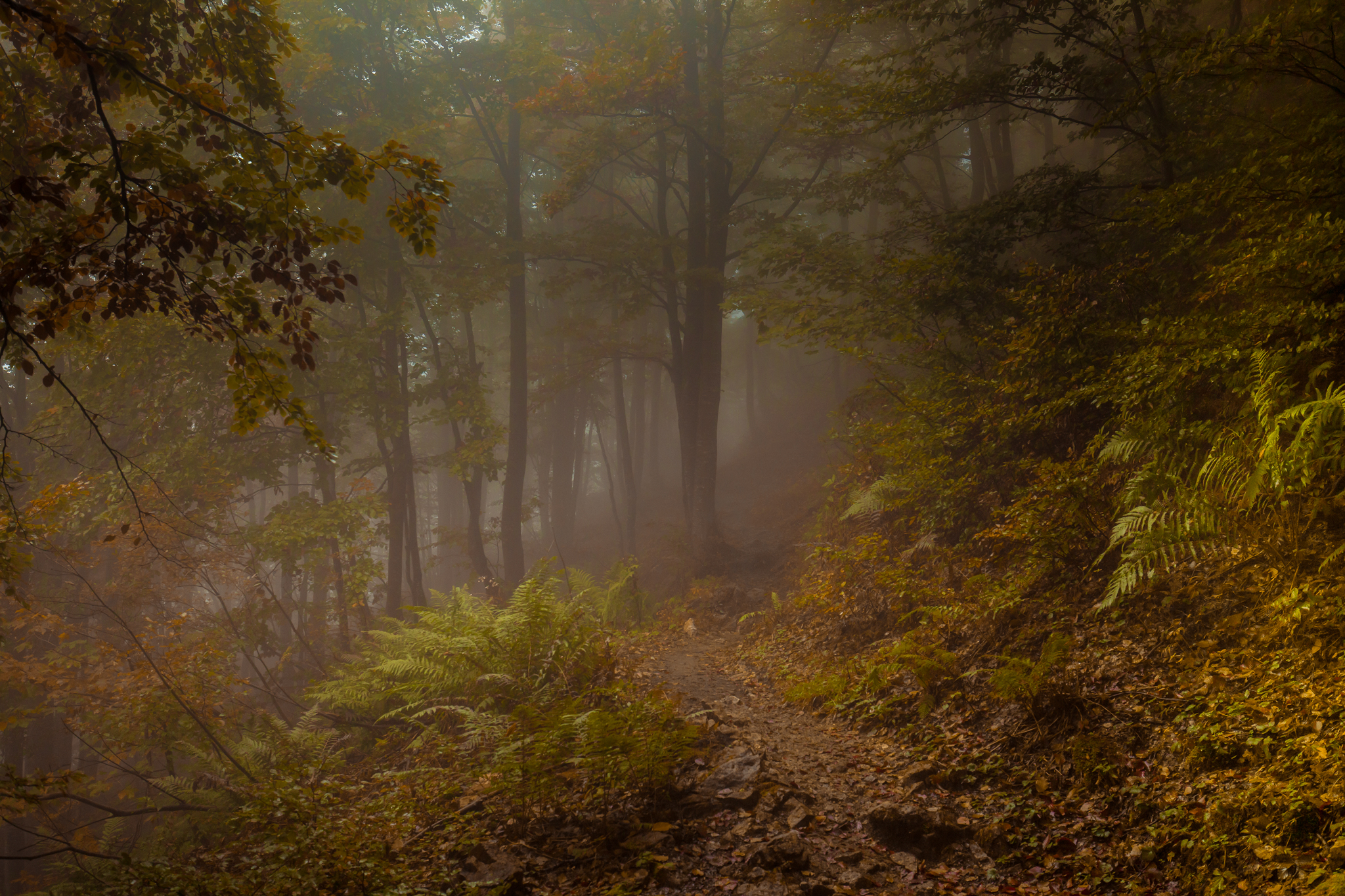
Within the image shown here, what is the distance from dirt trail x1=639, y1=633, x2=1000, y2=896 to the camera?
11.7 feet

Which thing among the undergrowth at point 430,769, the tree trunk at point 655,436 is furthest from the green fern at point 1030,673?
the tree trunk at point 655,436

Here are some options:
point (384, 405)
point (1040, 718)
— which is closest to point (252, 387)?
point (1040, 718)

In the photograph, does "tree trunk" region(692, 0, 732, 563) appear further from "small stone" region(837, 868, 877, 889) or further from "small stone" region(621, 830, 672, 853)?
"small stone" region(837, 868, 877, 889)

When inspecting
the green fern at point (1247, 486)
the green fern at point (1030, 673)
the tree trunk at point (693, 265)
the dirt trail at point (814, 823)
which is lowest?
the dirt trail at point (814, 823)

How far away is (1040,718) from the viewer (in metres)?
4.47

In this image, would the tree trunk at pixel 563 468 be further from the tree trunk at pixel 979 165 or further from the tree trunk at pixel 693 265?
the tree trunk at pixel 979 165

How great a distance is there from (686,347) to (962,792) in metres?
12.4

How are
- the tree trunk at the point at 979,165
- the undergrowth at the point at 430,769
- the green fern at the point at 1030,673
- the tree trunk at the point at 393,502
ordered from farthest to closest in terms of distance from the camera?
1. the tree trunk at the point at 393,502
2. the tree trunk at the point at 979,165
3. the green fern at the point at 1030,673
4. the undergrowth at the point at 430,769

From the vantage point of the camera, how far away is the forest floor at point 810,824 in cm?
355

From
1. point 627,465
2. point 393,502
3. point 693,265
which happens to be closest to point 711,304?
point 693,265

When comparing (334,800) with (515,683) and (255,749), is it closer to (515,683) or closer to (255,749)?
(515,683)

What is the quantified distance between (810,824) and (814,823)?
0.11 feet

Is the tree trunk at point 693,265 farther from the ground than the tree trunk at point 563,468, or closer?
farther from the ground

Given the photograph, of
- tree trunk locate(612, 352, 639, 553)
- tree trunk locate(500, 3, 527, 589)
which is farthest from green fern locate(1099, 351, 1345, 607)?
tree trunk locate(612, 352, 639, 553)
